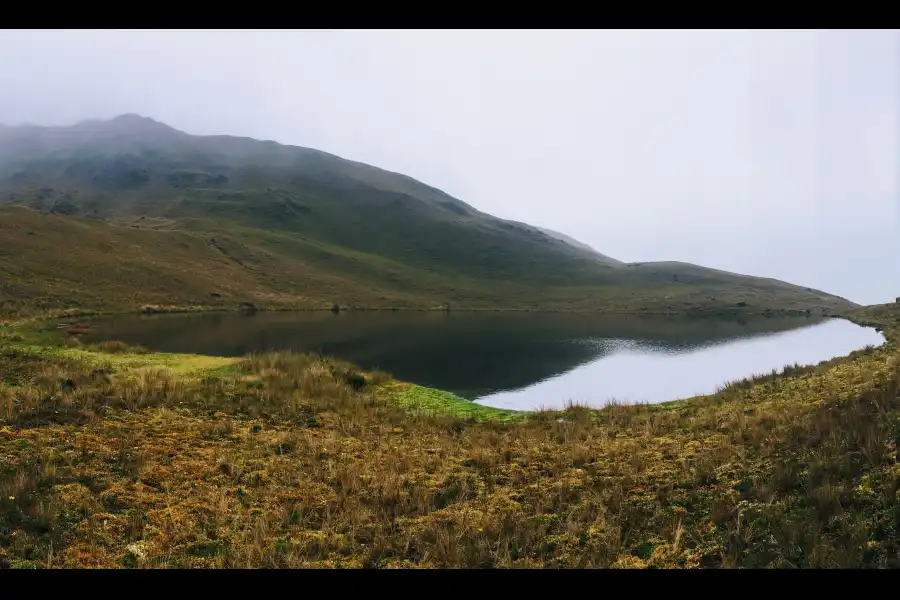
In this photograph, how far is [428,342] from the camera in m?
48.6

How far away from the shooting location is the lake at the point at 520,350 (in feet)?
98.9

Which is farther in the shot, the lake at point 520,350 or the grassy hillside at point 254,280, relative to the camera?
the grassy hillside at point 254,280

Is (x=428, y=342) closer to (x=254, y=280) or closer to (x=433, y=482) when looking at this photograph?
(x=433, y=482)

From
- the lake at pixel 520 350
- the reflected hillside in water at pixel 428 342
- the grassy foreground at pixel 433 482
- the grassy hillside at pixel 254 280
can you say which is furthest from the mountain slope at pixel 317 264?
the grassy foreground at pixel 433 482

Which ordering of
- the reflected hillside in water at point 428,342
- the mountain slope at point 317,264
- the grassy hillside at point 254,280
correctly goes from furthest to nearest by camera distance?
the mountain slope at point 317,264 → the grassy hillside at point 254,280 → the reflected hillside in water at point 428,342

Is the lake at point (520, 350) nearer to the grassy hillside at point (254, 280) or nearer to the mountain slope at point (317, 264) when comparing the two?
the grassy hillside at point (254, 280)

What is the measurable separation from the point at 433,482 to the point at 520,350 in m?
36.0

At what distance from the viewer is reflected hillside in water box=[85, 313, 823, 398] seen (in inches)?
1328

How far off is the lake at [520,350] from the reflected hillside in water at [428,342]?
0.10m

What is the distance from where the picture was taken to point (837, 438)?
923cm

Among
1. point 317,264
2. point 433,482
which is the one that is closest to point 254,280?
point 317,264
